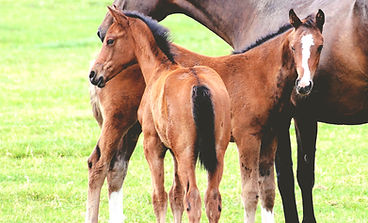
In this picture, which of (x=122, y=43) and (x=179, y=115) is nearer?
(x=179, y=115)

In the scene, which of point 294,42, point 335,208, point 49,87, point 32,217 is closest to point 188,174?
point 294,42

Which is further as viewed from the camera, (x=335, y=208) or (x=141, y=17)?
(x=335, y=208)

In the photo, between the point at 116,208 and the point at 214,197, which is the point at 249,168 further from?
the point at 116,208

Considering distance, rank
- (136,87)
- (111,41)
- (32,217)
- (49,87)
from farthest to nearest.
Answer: (49,87), (32,217), (136,87), (111,41)

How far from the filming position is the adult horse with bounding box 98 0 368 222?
684cm

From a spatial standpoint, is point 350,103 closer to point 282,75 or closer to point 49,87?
point 282,75

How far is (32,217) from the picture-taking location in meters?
7.62

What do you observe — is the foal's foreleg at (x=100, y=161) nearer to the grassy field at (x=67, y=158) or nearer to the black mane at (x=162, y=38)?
the grassy field at (x=67, y=158)

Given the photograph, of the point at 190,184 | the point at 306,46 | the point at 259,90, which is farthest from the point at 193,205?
the point at 306,46

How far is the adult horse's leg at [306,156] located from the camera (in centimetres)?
711

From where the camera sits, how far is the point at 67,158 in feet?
34.2

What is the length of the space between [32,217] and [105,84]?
1.66 metres

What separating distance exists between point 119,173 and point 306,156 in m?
1.69

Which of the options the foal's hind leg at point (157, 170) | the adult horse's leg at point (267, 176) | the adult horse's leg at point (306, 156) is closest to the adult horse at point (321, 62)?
the adult horse's leg at point (306, 156)
